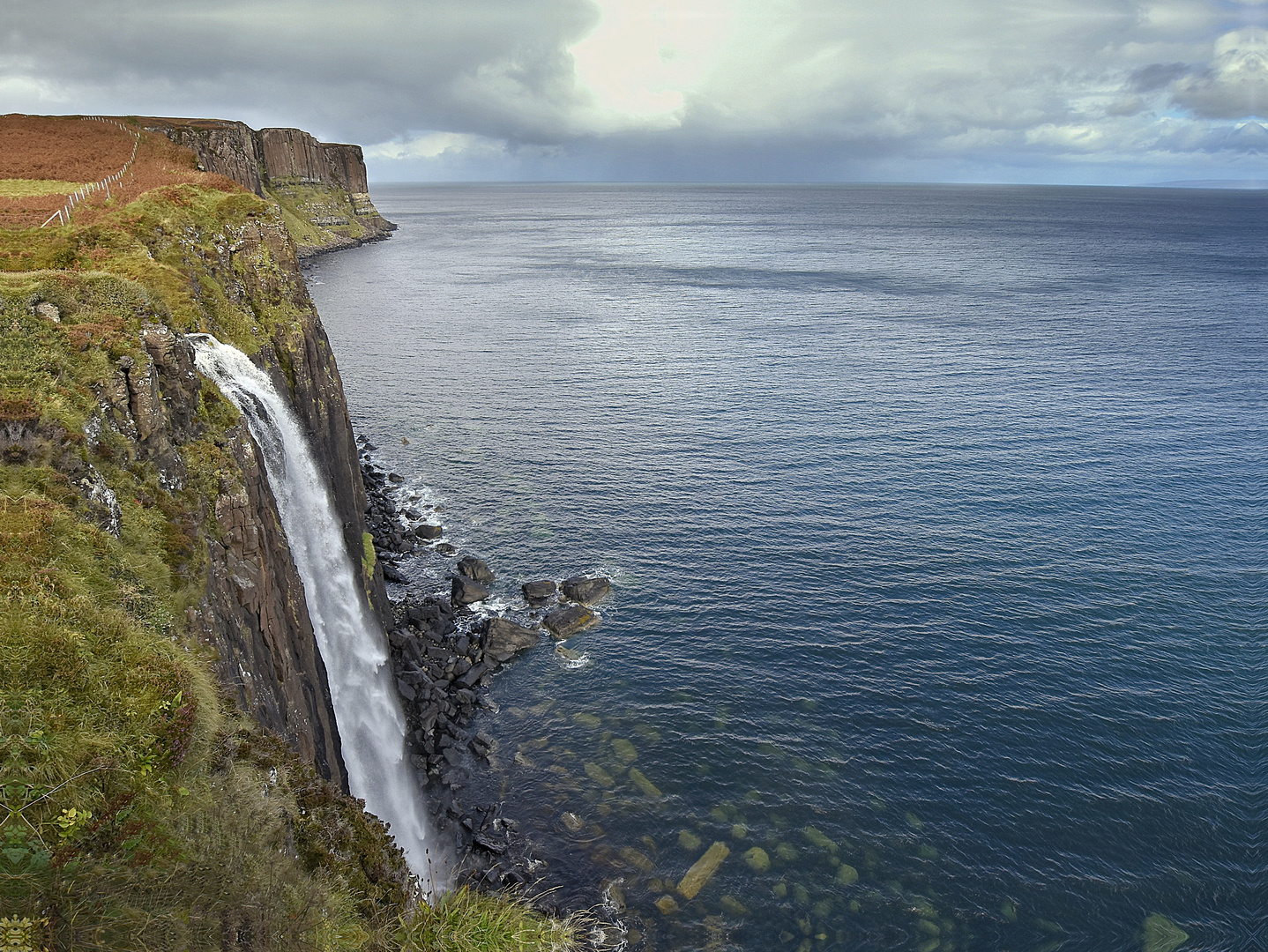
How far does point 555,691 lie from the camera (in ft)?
140

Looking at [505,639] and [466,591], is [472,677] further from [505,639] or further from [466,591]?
[466,591]

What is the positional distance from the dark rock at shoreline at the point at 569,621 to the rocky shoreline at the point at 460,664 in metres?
0.06

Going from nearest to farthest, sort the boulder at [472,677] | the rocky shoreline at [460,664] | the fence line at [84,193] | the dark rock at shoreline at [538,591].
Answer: the rocky shoreline at [460,664]
the fence line at [84,193]
the boulder at [472,677]
the dark rock at shoreline at [538,591]

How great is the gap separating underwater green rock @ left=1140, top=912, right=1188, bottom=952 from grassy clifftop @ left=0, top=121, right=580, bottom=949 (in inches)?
975

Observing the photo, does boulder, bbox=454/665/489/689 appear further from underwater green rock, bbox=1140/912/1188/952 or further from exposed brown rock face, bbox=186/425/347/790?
underwater green rock, bbox=1140/912/1188/952

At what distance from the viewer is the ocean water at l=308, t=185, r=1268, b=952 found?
102 ft

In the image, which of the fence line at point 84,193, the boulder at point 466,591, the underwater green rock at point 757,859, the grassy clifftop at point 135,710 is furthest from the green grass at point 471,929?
the boulder at point 466,591

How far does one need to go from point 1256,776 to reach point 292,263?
56459mm

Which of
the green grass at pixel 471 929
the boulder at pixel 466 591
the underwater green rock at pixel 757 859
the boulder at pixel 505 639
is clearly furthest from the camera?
the boulder at pixel 466 591

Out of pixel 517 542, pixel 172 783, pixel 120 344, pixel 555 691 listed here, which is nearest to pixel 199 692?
pixel 172 783

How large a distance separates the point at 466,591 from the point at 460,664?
7.32 metres

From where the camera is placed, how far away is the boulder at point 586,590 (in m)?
50.2

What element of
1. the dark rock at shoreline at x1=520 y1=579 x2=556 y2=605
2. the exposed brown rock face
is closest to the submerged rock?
the exposed brown rock face

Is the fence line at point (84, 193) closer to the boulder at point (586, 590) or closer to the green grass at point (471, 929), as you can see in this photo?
the boulder at point (586, 590)
